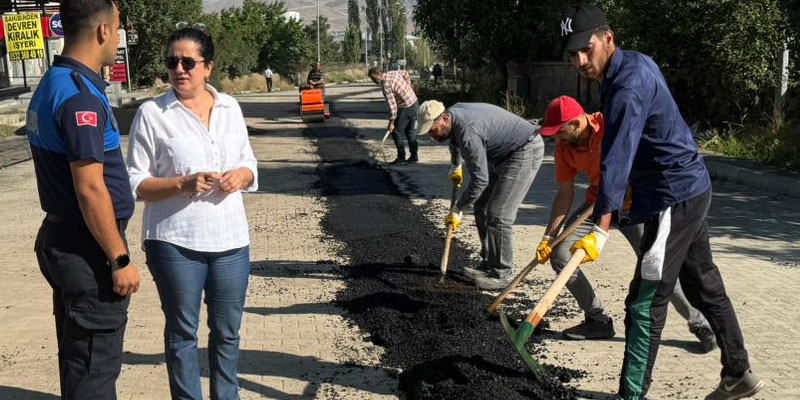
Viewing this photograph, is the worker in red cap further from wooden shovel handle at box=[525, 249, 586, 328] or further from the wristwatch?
the wristwatch

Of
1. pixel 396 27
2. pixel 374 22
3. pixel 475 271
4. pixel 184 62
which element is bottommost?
pixel 475 271

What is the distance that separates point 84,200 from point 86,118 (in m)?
0.30

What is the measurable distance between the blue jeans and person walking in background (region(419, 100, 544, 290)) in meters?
2.81

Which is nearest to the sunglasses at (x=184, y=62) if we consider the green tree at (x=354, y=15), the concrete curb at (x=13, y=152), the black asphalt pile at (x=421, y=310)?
the black asphalt pile at (x=421, y=310)

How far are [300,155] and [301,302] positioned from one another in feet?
34.4

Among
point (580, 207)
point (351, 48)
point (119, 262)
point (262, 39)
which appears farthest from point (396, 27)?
point (119, 262)

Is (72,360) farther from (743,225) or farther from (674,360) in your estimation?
(743,225)

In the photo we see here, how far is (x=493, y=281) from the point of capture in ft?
22.5

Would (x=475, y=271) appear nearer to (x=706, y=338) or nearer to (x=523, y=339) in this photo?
(x=706, y=338)

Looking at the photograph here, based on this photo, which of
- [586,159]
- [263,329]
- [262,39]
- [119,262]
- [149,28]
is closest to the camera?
[119,262]

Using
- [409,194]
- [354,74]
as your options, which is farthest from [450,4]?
[354,74]

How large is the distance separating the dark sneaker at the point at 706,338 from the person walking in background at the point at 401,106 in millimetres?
9757

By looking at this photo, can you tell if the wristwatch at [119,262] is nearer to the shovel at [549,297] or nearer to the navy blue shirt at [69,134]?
the navy blue shirt at [69,134]

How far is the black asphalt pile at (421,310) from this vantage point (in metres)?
4.64
